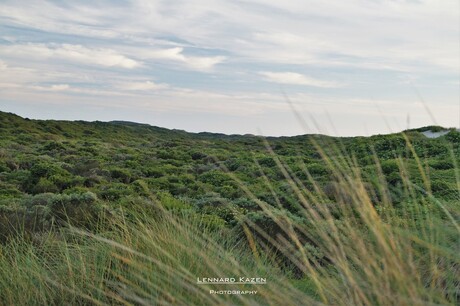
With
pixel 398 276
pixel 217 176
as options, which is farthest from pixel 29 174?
pixel 398 276

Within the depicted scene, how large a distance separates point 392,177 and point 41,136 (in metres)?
39.0

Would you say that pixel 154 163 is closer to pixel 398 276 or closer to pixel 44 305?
pixel 44 305

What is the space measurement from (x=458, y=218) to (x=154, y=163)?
2282 centimetres

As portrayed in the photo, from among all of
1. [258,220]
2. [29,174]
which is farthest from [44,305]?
[29,174]

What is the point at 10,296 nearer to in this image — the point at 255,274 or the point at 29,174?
the point at 255,274

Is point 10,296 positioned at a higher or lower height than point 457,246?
lower

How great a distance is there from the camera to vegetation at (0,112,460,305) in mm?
2961

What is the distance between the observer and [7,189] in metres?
16.2

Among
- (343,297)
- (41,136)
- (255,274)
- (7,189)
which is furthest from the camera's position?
(41,136)

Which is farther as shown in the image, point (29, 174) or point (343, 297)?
point (29, 174)

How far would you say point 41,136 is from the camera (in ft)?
157

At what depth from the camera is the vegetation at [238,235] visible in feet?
9.71

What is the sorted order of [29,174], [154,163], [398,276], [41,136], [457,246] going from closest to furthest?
[398,276] → [457,246] → [29,174] → [154,163] → [41,136]

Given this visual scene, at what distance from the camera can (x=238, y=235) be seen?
6996 mm
